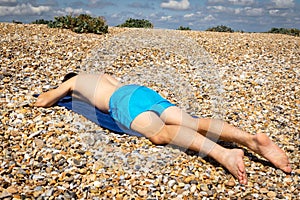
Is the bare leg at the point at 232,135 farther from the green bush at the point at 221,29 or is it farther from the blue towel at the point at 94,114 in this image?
the green bush at the point at 221,29

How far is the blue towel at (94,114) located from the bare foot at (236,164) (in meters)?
1.17

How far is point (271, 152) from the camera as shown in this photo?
3619 mm

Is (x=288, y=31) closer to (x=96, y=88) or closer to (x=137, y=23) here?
(x=137, y=23)

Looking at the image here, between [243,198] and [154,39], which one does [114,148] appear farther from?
[154,39]

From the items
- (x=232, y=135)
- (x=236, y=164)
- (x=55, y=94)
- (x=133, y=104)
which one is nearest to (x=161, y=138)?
(x=133, y=104)

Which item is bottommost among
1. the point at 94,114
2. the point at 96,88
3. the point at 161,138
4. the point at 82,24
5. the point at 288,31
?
the point at 161,138

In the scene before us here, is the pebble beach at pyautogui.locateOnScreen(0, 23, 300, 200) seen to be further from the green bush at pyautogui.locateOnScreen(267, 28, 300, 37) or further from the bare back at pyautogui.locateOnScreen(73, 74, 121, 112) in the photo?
the green bush at pyautogui.locateOnScreen(267, 28, 300, 37)

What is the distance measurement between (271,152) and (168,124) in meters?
1.19

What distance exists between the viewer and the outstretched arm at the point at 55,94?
15.0 feet

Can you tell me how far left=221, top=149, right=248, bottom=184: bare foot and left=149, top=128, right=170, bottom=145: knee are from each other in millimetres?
722

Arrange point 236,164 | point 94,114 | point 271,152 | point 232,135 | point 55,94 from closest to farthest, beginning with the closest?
point 236,164 < point 271,152 < point 232,135 < point 94,114 < point 55,94

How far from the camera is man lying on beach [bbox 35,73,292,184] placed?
3561 mm

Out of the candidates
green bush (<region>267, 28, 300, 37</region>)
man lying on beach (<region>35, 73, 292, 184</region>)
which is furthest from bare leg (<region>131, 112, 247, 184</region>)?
green bush (<region>267, 28, 300, 37</region>)

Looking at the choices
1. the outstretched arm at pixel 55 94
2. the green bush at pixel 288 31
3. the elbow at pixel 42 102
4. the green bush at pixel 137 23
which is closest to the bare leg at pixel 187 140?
the outstretched arm at pixel 55 94
